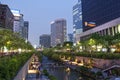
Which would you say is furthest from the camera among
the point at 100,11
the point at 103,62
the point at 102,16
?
the point at 100,11

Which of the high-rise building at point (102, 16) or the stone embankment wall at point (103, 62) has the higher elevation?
the high-rise building at point (102, 16)

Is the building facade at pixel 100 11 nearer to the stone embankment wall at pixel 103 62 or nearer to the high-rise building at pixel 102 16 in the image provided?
the high-rise building at pixel 102 16

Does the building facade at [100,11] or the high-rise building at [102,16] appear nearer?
the high-rise building at [102,16]

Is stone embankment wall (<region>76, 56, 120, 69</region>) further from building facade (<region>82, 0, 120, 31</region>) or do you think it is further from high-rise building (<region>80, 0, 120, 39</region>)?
building facade (<region>82, 0, 120, 31</region>)

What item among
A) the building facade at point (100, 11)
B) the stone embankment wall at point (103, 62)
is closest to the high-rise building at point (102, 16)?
the building facade at point (100, 11)

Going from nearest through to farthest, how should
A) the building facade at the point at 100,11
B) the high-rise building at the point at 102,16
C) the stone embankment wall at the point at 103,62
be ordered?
1. the stone embankment wall at the point at 103,62
2. the high-rise building at the point at 102,16
3. the building facade at the point at 100,11

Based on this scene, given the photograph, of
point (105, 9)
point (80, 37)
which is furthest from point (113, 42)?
point (80, 37)

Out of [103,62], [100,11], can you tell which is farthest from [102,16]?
[103,62]

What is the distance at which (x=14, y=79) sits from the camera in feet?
93.2

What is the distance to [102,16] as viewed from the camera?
15662 cm

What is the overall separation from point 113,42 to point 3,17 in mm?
115582

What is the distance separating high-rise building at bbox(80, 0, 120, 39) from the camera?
4815 inches

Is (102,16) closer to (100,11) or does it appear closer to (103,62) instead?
Answer: (100,11)

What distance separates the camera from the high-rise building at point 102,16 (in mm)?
122312
